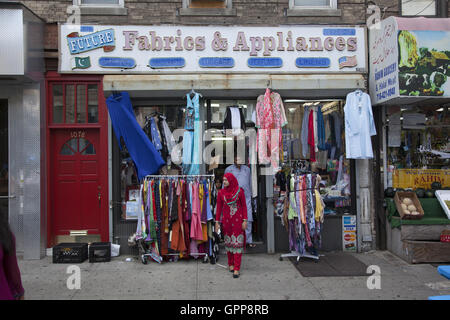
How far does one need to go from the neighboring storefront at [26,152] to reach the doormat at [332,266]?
4989 mm

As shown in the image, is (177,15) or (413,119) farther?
(413,119)

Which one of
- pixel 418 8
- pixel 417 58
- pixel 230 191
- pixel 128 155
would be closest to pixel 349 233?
pixel 230 191

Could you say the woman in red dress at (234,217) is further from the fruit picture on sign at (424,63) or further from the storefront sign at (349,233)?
the fruit picture on sign at (424,63)

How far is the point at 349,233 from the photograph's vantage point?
775 centimetres

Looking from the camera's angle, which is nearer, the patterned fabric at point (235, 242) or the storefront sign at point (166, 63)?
the patterned fabric at point (235, 242)

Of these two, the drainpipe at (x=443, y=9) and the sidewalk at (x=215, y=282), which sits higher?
the drainpipe at (x=443, y=9)

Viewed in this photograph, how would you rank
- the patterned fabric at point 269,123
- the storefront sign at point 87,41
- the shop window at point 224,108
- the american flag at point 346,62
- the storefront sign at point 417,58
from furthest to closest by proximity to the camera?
1. the shop window at point 224,108
2. the american flag at point 346,62
3. the storefront sign at point 87,41
4. the patterned fabric at point 269,123
5. the storefront sign at point 417,58

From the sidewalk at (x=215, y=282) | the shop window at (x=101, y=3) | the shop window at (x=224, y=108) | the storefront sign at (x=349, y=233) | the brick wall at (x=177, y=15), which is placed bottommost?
the sidewalk at (x=215, y=282)

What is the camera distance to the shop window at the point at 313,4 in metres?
7.85

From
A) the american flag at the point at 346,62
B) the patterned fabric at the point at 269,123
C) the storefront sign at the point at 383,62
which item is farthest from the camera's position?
the american flag at the point at 346,62

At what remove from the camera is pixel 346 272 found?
20.8ft

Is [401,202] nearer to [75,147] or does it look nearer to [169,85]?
[169,85]

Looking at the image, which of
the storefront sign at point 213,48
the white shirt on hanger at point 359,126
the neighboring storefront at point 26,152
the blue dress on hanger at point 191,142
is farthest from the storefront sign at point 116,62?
the white shirt on hanger at point 359,126

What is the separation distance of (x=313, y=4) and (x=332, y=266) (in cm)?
541
